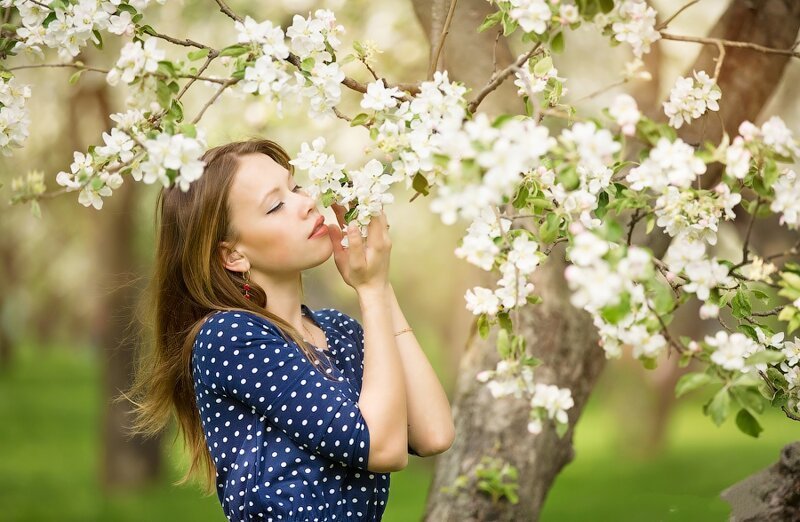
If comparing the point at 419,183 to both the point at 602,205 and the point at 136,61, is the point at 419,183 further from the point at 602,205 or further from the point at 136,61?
the point at 136,61

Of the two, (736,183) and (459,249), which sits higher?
(736,183)

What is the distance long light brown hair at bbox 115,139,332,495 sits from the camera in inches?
79.0

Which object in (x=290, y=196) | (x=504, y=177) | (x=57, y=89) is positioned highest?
(x=57, y=89)

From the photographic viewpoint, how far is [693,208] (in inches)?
62.3

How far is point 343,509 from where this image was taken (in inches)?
74.5

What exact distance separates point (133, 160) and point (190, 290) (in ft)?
1.45

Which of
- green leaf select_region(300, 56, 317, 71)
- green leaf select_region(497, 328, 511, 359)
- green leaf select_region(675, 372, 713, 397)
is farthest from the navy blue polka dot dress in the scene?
green leaf select_region(675, 372, 713, 397)

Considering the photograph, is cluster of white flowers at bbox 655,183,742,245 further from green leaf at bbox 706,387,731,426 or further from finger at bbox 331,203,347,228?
finger at bbox 331,203,347,228

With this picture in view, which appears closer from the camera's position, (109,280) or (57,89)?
(109,280)

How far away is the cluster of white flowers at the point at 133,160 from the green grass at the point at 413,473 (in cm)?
253

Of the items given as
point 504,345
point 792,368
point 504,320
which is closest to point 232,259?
point 504,320

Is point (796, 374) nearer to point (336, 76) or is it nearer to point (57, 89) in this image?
point (336, 76)

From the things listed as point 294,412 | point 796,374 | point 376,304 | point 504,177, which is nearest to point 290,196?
point 376,304

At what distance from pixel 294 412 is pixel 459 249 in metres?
0.54
